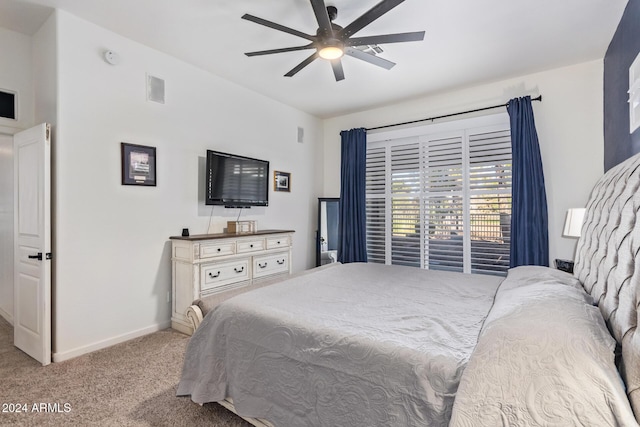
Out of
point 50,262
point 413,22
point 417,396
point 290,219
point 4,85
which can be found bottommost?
point 417,396

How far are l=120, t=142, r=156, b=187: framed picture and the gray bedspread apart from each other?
1.90 m

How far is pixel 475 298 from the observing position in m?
1.94

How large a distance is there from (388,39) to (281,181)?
2.75 meters

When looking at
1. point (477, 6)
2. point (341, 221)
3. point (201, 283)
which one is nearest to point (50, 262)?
point (201, 283)

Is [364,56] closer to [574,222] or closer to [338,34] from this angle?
[338,34]

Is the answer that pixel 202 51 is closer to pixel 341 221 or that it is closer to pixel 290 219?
pixel 290 219

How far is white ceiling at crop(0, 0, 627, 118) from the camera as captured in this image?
2477 mm

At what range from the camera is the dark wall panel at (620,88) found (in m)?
2.32

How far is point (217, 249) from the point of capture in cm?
329

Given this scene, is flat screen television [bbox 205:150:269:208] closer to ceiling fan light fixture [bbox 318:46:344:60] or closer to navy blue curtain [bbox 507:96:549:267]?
ceiling fan light fixture [bbox 318:46:344:60]

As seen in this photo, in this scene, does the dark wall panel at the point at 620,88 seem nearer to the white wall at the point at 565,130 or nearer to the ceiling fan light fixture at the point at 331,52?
the white wall at the point at 565,130

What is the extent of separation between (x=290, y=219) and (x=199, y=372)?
321cm

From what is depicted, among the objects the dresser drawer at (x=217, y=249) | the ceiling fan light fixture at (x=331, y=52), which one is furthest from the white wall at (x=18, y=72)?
the ceiling fan light fixture at (x=331, y=52)

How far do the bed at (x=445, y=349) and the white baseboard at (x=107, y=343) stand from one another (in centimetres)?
152
